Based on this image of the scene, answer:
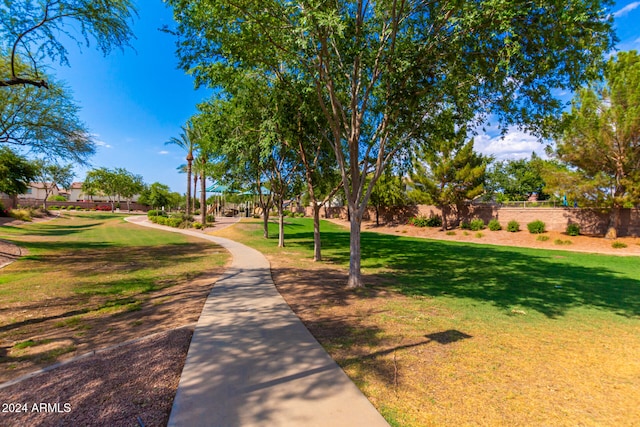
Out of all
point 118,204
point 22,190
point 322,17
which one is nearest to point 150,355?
point 322,17

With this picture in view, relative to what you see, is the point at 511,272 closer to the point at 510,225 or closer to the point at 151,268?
the point at 151,268

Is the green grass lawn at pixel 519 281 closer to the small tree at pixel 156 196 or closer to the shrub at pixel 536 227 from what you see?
the shrub at pixel 536 227

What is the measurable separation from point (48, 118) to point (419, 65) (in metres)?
15.0

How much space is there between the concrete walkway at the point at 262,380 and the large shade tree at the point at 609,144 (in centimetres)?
2190

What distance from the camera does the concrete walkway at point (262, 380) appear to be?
112 inches

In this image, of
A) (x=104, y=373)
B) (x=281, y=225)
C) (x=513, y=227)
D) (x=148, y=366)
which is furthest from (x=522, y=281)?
(x=513, y=227)

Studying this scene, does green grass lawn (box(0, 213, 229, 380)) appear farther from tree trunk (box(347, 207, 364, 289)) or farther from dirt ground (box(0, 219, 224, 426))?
tree trunk (box(347, 207, 364, 289))

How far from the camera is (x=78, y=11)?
7891mm

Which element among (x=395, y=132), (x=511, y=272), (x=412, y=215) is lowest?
(x=511, y=272)

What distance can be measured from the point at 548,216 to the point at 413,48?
25913 mm

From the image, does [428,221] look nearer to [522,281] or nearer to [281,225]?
[281,225]

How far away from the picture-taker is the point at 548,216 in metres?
25.9

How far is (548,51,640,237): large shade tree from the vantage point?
723 inches

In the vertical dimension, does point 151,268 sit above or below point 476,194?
below
